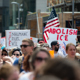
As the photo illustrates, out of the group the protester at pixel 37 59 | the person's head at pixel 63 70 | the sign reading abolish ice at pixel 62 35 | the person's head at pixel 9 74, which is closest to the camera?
the person's head at pixel 63 70

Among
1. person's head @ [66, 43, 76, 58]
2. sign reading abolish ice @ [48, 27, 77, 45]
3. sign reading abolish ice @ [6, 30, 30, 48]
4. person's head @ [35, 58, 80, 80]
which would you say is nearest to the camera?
person's head @ [35, 58, 80, 80]

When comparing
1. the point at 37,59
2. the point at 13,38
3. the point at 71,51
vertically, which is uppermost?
the point at 37,59

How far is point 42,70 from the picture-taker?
1551mm

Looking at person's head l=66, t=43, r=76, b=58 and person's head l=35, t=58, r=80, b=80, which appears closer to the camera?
person's head l=35, t=58, r=80, b=80

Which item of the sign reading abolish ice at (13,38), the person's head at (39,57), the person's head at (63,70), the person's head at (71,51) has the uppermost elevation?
the person's head at (63,70)

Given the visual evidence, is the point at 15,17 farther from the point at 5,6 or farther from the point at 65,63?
the point at 65,63

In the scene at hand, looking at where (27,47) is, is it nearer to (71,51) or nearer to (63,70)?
(71,51)

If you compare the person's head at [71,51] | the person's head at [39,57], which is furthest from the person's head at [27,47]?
the person's head at [39,57]

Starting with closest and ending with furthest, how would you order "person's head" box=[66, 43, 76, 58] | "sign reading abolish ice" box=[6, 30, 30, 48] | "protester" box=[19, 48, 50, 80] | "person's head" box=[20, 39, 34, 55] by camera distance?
"protester" box=[19, 48, 50, 80] → "person's head" box=[20, 39, 34, 55] → "person's head" box=[66, 43, 76, 58] → "sign reading abolish ice" box=[6, 30, 30, 48]

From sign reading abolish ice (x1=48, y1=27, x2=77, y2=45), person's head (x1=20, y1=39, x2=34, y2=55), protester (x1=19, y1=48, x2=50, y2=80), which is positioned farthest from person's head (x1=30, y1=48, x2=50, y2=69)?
sign reading abolish ice (x1=48, y1=27, x2=77, y2=45)

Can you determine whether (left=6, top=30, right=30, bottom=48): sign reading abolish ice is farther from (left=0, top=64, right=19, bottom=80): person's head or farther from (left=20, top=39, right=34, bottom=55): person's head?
(left=0, top=64, right=19, bottom=80): person's head

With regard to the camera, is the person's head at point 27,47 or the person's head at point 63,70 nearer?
the person's head at point 63,70

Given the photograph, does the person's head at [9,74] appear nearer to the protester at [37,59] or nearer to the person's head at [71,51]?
the protester at [37,59]

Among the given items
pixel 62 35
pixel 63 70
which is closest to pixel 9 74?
pixel 63 70
